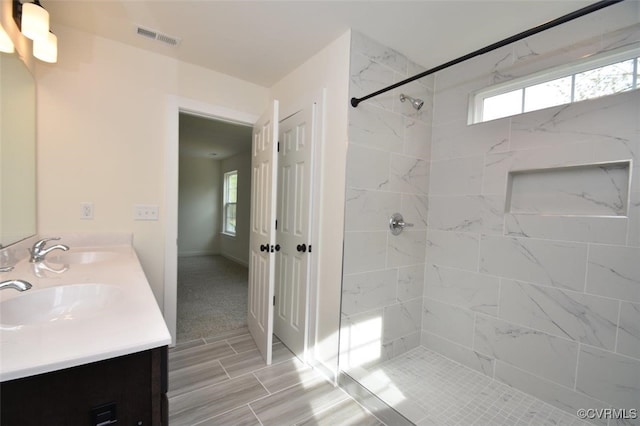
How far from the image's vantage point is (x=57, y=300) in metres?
1.06

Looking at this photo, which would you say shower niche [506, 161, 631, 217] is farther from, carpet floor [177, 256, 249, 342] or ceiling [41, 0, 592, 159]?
carpet floor [177, 256, 249, 342]

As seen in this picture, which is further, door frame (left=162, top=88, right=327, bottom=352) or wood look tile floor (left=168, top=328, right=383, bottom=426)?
door frame (left=162, top=88, right=327, bottom=352)

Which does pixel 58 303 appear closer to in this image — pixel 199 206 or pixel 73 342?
pixel 73 342

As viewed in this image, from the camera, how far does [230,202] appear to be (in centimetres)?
658

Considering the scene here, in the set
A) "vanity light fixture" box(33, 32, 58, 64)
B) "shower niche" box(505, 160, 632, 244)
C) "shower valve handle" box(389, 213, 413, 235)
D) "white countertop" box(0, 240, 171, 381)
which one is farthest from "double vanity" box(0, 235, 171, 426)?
"shower niche" box(505, 160, 632, 244)

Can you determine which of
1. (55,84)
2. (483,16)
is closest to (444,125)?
(483,16)

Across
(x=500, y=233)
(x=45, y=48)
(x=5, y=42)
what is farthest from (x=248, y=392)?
(x=45, y=48)

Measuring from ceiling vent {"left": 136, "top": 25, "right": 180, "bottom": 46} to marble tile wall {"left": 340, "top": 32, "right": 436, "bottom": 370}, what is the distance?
130cm

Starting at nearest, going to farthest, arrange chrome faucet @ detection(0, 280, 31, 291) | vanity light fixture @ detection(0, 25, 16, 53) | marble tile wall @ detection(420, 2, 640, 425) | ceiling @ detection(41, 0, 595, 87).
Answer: chrome faucet @ detection(0, 280, 31, 291) → vanity light fixture @ detection(0, 25, 16, 53) → marble tile wall @ detection(420, 2, 640, 425) → ceiling @ detection(41, 0, 595, 87)

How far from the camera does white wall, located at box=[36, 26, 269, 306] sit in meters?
1.85

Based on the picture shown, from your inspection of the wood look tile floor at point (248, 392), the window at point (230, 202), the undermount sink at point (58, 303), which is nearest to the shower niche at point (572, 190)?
the wood look tile floor at point (248, 392)

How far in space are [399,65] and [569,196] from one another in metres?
1.44

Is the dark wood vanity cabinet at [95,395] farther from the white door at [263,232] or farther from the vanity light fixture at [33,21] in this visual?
the vanity light fixture at [33,21]

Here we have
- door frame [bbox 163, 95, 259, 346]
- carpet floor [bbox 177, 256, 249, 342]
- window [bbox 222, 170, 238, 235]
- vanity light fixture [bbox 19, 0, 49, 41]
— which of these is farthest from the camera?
window [bbox 222, 170, 238, 235]
